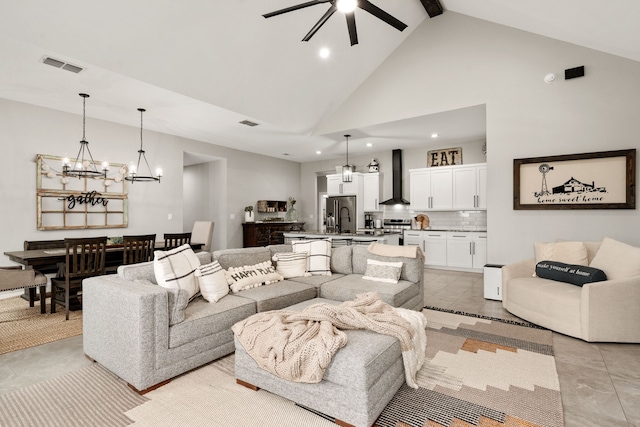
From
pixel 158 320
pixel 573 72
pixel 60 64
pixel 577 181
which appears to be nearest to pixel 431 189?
pixel 577 181

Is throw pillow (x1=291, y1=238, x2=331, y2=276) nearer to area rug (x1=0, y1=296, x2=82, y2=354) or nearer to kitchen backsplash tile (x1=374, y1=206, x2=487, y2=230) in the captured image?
area rug (x1=0, y1=296, x2=82, y2=354)

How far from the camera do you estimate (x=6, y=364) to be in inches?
101

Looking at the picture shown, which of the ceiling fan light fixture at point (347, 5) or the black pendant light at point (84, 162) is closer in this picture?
the ceiling fan light fixture at point (347, 5)

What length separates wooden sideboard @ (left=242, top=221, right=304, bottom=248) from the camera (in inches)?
310

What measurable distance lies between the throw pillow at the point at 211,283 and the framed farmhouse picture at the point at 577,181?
3918mm

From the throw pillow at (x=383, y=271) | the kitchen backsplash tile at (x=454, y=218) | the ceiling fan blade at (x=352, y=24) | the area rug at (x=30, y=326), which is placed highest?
the ceiling fan blade at (x=352, y=24)

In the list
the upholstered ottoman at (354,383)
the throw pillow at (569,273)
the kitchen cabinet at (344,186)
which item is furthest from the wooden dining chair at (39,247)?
the throw pillow at (569,273)

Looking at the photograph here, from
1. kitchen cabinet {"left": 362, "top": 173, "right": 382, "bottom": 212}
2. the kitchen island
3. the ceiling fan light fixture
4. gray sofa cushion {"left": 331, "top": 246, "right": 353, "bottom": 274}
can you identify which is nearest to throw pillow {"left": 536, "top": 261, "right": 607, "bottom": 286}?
gray sofa cushion {"left": 331, "top": 246, "right": 353, "bottom": 274}

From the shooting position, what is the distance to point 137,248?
13.7 feet

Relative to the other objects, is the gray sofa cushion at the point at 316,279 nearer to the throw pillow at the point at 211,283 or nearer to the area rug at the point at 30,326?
the throw pillow at the point at 211,283

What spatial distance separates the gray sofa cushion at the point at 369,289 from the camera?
329cm

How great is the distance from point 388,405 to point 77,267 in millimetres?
3620

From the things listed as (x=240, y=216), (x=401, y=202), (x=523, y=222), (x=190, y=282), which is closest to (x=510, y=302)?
(x=523, y=222)

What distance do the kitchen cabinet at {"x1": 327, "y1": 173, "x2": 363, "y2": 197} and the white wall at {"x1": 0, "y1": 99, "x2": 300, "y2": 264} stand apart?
5.19 feet
